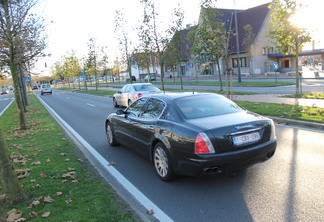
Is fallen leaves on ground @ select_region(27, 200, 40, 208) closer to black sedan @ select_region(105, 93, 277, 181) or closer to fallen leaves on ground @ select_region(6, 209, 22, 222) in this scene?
fallen leaves on ground @ select_region(6, 209, 22, 222)

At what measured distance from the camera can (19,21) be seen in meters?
9.35

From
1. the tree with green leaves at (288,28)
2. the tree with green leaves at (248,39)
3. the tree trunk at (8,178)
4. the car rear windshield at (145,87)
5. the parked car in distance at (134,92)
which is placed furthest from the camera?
the tree with green leaves at (248,39)

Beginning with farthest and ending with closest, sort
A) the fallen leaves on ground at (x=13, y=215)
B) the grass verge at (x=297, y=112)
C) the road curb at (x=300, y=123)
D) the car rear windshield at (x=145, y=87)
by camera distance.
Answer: the car rear windshield at (x=145, y=87) → the grass verge at (x=297, y=112) → the road curb at (x=300, y=123) → the fallen leaves on ground at (x=13, y=215)

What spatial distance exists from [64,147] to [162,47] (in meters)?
16.0

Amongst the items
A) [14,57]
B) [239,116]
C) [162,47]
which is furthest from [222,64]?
[239,116]

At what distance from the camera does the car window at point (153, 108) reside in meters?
5.27

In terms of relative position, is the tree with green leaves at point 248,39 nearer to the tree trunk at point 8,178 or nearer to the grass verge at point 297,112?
the grass verge at point 297,112

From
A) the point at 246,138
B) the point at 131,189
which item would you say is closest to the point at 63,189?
the point at 131,189

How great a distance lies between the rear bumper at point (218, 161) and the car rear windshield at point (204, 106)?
84 centimetres

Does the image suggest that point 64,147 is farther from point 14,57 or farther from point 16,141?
point 14,57

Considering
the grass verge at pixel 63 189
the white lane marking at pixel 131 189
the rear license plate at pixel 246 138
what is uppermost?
the rear license plate at pixel 246 138

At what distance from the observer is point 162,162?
488cm

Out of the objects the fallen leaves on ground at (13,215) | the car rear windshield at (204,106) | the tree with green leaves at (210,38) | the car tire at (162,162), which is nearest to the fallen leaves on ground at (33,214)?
the fallen leaves on ground at (13,215)

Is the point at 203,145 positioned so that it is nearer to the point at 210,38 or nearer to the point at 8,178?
the point at 8,178
